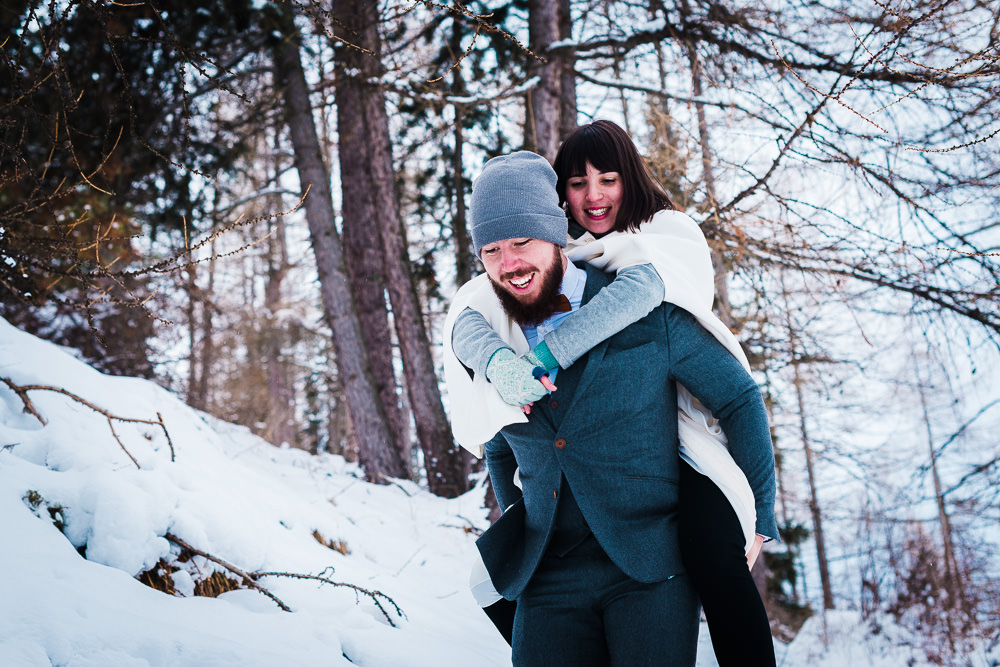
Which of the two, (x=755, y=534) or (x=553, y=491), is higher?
(x=553, y=491)

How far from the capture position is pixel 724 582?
5.25 ft

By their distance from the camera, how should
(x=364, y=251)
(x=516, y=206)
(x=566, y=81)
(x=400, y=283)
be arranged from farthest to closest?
(x=364, y=251), (x=400, y=283), (x=566, y=81), (x=516, y=206)

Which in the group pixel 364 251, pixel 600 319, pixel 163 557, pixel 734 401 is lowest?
pixel 163 557

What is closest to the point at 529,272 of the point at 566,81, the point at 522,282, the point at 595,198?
the point at 522,282

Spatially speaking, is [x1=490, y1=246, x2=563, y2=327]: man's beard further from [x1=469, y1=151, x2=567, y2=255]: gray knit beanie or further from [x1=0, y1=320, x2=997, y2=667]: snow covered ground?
[x1=0, y1=320, x2=997, y2=667]: snow covered ground

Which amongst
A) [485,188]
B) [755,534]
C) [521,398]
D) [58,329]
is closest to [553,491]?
[521,398]

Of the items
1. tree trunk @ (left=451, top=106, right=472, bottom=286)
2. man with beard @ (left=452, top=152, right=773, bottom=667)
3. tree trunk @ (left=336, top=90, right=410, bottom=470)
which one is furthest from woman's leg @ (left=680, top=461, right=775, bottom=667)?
tree trunk @ (left=451, top=106, right=472, bottom=286)

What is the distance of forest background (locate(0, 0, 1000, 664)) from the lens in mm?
3043

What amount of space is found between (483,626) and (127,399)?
2180 millimetres

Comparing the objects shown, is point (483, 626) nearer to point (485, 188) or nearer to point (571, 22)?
point (485, 188)

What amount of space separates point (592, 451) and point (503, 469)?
448 millimetres

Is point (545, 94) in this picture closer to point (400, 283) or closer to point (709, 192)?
point (709, 192)

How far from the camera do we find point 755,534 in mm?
1777

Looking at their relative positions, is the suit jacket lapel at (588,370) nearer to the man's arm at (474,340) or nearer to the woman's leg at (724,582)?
the man's arm at (474,340)
